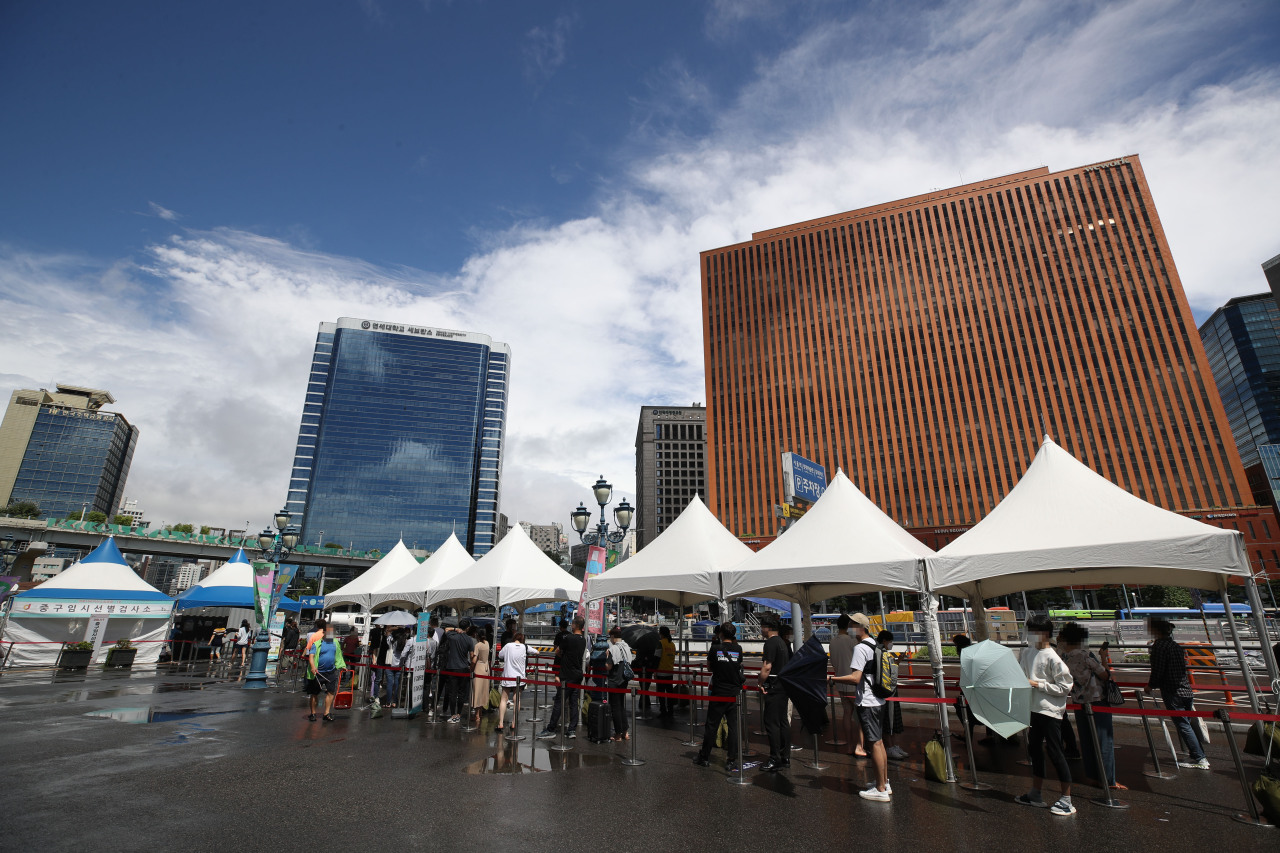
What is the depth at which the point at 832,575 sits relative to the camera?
9.56 metres

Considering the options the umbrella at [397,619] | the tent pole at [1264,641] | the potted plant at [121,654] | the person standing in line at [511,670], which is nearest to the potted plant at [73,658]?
the potted plant at [121,654]

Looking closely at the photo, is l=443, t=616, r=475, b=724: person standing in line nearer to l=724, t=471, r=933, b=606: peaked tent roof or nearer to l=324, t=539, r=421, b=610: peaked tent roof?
l=724, t=471, r=933, b=606: peaked tent roof

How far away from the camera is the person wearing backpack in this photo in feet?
21.4

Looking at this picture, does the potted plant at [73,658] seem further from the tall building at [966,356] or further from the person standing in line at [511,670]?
the tall building at [966,356]

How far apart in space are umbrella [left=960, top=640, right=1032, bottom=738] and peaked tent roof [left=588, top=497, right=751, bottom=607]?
504 cm

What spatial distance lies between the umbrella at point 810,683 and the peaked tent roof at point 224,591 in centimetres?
2643

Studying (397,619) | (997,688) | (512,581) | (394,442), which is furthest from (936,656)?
(394,442)

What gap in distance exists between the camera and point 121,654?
2247 cm

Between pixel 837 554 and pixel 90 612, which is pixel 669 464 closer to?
pixel 90 612

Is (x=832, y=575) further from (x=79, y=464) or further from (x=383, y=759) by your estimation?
(x=79, y=464)

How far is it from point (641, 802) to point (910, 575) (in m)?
5.01

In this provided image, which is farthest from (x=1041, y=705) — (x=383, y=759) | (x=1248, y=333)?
(x=1248, y=333)

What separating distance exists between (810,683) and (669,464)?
5669 inches

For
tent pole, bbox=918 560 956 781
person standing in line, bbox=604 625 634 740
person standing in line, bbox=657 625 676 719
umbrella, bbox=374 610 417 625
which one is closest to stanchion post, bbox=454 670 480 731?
person standing in line, bbox=604 625 634 740
